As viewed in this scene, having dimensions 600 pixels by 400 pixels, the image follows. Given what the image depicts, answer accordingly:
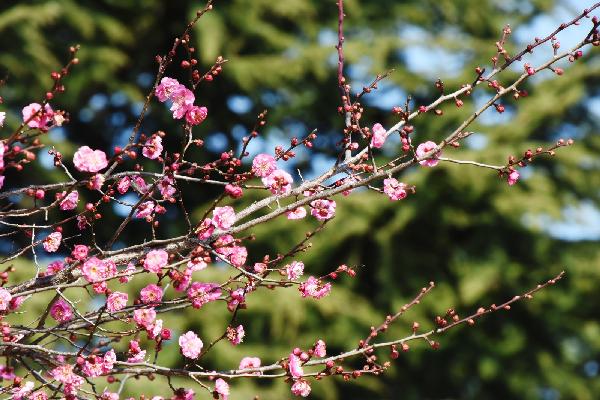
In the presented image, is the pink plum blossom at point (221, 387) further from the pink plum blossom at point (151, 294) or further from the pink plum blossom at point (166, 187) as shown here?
the pink plum blossom at point (166, 187)

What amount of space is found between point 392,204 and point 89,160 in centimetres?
548

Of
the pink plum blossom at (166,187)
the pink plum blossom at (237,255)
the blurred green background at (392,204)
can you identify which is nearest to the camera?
the pink plum blossom at (166,187)

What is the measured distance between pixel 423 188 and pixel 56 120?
Result: 18.1 ft

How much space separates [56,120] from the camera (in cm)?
189

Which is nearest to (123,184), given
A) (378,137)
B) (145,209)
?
(145,209)

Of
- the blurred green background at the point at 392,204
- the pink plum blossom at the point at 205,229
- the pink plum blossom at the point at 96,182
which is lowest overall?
the pink plum blossom at the point at 96,182

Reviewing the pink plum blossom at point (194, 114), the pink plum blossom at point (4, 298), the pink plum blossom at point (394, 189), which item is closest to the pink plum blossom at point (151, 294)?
the pink plum blossom at point (4, 298)

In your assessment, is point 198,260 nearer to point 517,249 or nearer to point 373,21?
point 517,249

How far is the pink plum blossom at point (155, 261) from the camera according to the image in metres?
1.98

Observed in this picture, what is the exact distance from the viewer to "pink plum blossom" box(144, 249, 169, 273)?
198 cm

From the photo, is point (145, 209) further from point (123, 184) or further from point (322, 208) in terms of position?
point (322, 208)

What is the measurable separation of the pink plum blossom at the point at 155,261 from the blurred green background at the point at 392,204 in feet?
14.2

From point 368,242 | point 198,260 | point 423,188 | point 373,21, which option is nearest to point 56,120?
point 198,260

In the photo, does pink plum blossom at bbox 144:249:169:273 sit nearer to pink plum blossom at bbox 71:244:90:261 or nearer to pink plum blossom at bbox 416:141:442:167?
pink plum blossom at bbox 71:244:90:261
